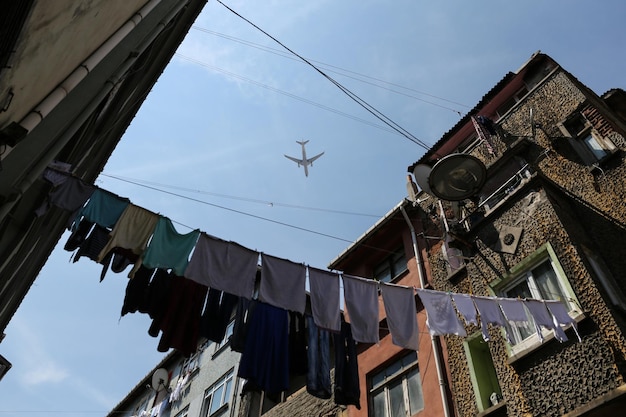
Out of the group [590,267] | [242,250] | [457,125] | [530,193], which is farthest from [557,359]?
[457,125]

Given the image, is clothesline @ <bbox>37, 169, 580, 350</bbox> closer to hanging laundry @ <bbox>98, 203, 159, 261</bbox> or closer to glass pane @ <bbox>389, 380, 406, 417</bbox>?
hanging laundry @ <bbox>98, 203, 159, 261</bbox>

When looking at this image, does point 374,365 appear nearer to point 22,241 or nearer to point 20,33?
point 22,241

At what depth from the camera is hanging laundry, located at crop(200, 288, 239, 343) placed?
7.97 metres

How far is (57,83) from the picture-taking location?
5090mm

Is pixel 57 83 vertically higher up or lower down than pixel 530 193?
lower down

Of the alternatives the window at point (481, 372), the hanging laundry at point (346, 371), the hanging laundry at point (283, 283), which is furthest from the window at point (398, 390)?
the hanging laundry at point (283, 283)

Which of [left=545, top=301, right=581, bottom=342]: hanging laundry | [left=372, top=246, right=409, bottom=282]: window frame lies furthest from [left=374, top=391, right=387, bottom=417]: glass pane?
[left=545, top=301, right=581, bottom=342]: hanging laundry

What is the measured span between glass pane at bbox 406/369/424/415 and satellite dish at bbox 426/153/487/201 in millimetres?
4677

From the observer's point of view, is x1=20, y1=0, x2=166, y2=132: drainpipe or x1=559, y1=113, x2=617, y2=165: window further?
x1=559, y1=113, x2=617, y2=165: window

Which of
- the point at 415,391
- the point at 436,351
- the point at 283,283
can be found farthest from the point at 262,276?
the point at 415,391

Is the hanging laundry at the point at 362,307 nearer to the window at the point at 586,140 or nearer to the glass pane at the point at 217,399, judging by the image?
the window at the point at 586,140

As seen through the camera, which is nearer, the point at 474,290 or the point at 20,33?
the point at 20,33

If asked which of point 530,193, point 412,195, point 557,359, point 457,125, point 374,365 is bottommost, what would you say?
point 557,359

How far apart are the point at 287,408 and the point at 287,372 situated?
8.59 m
